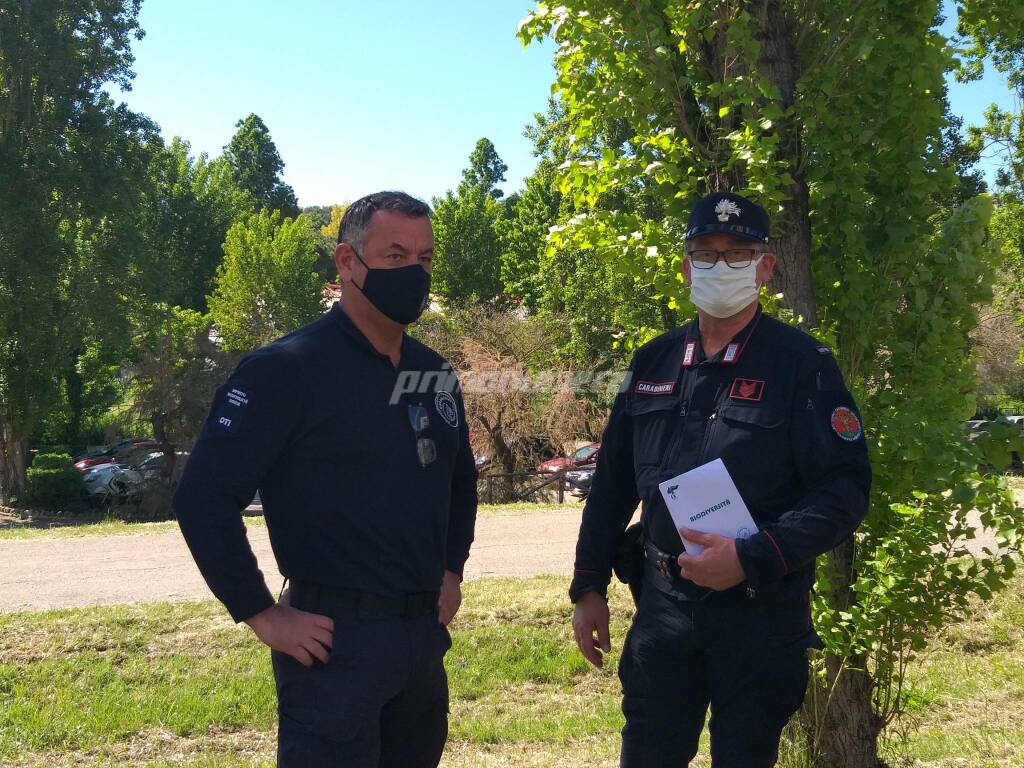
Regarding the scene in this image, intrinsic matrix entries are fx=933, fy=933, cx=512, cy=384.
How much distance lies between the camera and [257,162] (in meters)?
71.0

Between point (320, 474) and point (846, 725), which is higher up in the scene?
point (320, 474)

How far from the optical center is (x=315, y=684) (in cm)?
266

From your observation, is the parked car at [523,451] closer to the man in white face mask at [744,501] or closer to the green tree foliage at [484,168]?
the man in white face mask at [744,501]

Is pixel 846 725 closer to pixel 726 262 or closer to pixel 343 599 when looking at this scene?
pixel 726 262

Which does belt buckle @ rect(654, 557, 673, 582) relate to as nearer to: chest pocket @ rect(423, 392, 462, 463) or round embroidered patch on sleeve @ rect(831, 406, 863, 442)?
round embroidered patch on sleeve @ rect(831, 406, 863, 442)

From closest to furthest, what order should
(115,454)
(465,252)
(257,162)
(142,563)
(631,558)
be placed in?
(631,558)
(142,563)
(115,454)
(465,252)
(257,162)

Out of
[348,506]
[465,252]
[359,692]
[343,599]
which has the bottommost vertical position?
[359,692]

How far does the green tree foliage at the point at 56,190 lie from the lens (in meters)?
28.2

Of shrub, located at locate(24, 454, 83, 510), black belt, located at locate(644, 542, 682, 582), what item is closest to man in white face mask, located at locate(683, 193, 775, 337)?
black belt, located at locate(644, 542, 682, 582)

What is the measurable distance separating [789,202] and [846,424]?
1.78 meters

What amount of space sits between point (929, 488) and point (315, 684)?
2.45 metres

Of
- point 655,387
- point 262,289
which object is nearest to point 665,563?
point 655,387

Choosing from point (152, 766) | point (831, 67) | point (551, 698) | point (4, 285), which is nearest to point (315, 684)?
point (152, 766)

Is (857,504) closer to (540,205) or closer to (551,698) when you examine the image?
(551,698)
